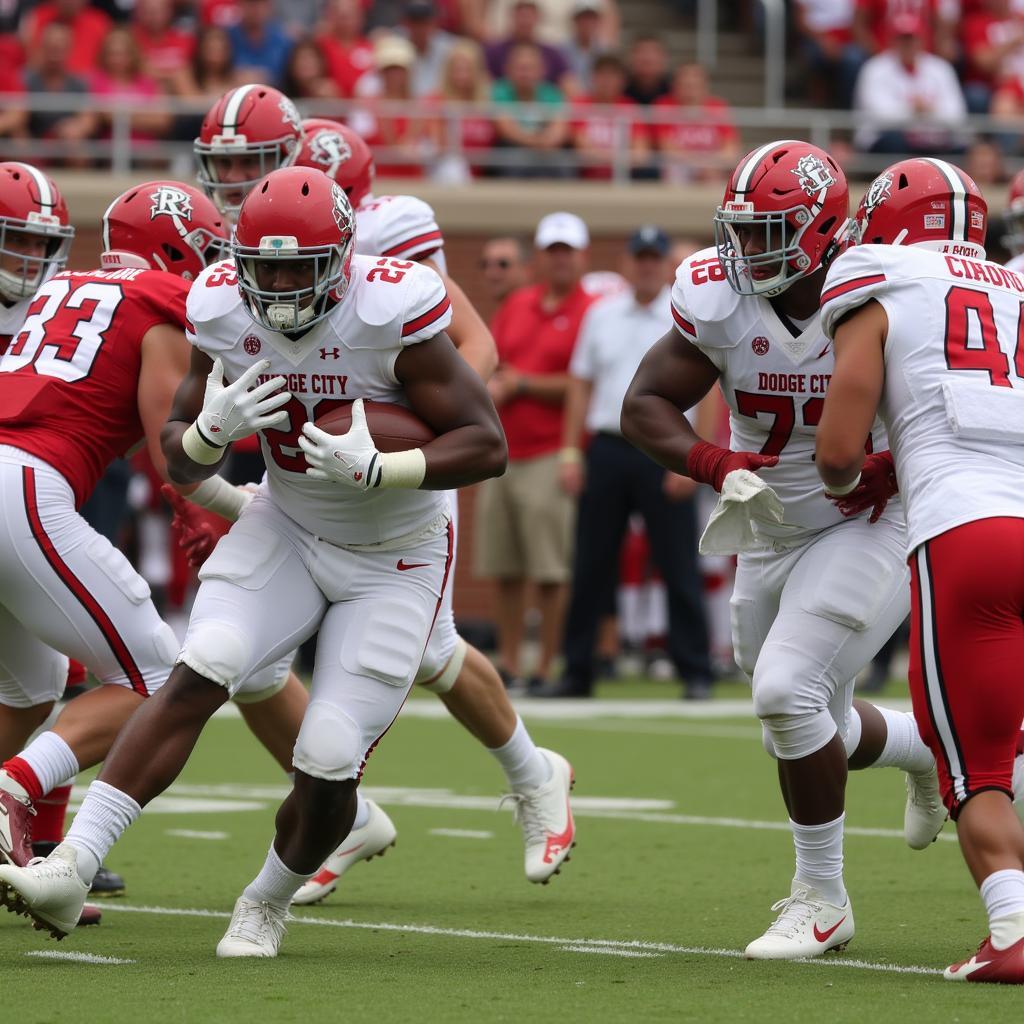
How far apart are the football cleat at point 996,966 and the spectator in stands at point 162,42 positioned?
1096 cm

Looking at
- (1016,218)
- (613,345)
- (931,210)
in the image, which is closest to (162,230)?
(931,210)

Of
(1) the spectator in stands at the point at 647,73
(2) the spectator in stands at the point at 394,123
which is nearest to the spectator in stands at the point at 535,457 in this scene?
(2) the spectator in stands at the point at 394,123

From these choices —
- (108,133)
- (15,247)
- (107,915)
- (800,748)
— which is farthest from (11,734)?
(108,133)

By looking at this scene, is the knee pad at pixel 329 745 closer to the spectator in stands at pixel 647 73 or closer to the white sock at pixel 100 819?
the white sock at pixel 100 819

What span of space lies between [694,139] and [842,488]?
424 inches

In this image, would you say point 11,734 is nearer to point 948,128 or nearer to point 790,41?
point 948,128

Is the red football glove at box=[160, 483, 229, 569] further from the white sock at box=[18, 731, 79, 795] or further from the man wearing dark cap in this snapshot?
the man wearing dark cap

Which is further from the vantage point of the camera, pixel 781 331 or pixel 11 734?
pixel 11 734

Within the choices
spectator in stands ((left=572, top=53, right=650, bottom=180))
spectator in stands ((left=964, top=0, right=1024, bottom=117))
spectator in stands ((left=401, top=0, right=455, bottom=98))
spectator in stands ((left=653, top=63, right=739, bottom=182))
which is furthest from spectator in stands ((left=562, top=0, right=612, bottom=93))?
spectator in stands ((left=964, top=0, right=1024, bottom=117))

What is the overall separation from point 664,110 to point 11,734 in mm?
10070

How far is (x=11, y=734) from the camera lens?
531cm

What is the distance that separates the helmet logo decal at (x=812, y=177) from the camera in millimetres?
4598

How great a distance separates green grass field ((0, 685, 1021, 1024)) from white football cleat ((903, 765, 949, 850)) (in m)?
0.17

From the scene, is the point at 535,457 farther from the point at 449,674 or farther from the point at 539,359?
the point at 449,674
